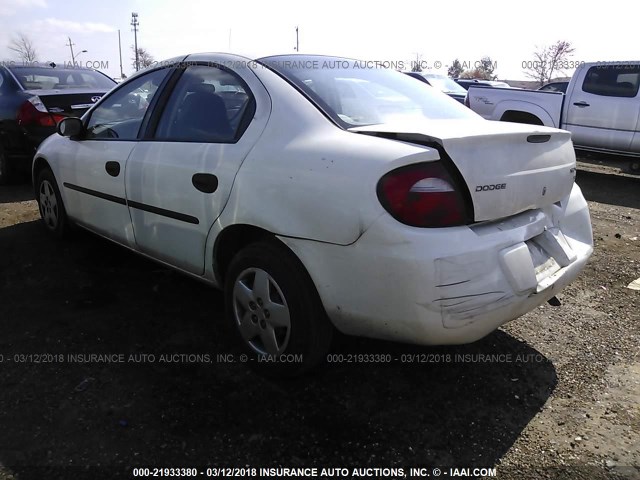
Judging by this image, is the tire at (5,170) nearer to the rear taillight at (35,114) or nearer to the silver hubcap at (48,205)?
the rear taillight at (35,114)

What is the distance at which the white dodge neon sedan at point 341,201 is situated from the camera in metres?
2.00

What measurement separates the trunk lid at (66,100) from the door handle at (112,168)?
10.9 ft

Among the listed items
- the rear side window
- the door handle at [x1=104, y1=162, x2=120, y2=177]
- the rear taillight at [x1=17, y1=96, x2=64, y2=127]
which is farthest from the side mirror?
the rear side window

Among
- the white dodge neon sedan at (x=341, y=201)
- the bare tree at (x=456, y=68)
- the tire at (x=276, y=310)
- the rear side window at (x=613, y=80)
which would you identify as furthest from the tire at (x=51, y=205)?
the bare tree at (x=456, y=68)

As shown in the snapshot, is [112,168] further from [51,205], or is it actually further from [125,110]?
[51,205]

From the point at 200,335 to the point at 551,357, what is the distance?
6.50 ft

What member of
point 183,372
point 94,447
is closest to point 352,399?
point 183,372

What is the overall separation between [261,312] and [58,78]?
5982 millimetres

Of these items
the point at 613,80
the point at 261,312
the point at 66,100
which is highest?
the point at 613,80

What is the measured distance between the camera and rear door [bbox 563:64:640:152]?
8.16m

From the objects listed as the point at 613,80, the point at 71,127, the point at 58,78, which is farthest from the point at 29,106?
the point at 613,80

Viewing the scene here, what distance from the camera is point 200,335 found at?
9.80 feet

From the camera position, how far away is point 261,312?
8.13ft

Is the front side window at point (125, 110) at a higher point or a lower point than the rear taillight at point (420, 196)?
higher
